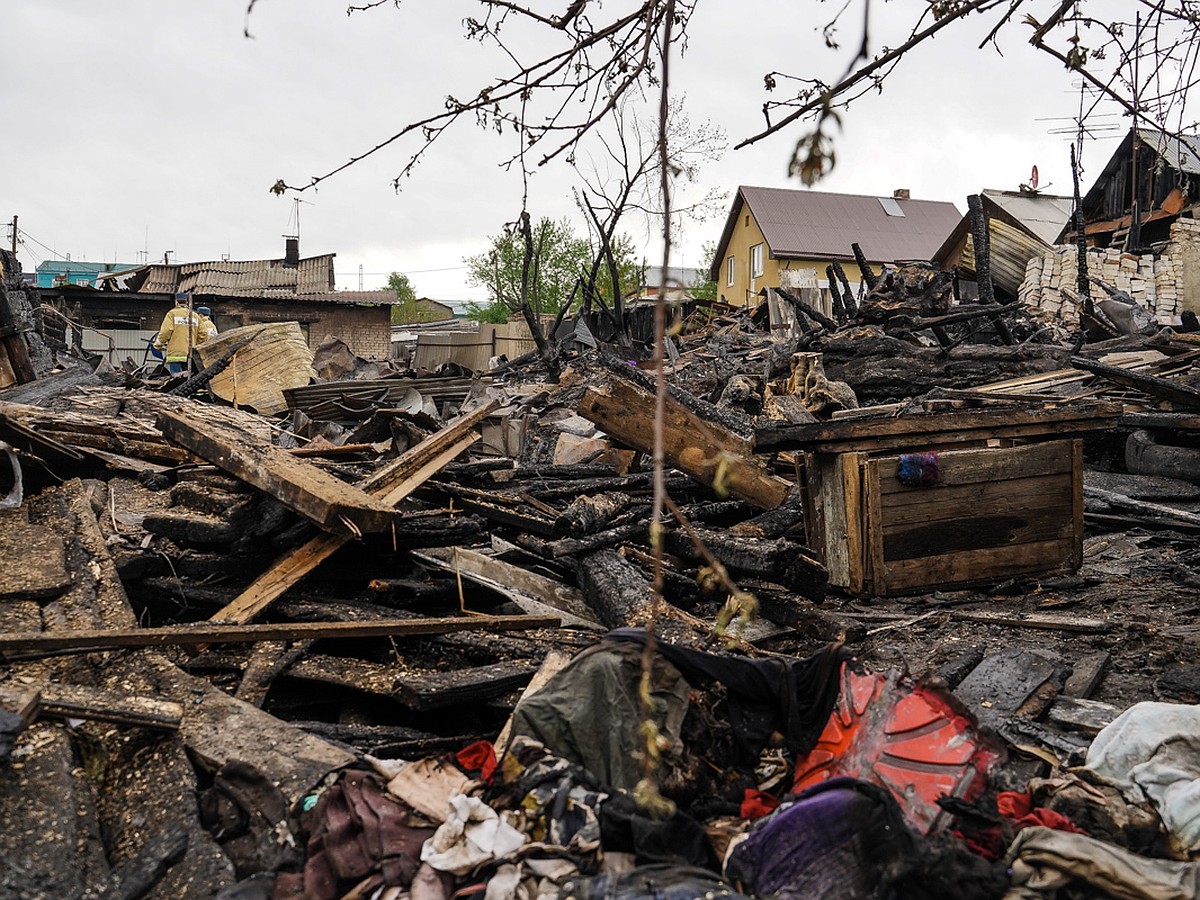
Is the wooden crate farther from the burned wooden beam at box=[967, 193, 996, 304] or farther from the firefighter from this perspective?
the firefighter

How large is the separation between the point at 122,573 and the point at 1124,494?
7472 mm

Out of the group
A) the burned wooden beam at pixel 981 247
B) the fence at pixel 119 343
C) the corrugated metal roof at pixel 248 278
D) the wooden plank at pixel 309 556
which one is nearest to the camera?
the wooden plank at pixel 309 556

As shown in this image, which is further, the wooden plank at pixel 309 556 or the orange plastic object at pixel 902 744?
the wooden plank at pixel 309 556

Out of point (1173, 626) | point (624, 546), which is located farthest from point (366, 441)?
point (1173, 626)

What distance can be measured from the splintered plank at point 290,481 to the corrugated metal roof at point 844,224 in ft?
106

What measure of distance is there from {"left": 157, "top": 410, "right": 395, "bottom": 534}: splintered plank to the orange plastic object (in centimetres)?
241

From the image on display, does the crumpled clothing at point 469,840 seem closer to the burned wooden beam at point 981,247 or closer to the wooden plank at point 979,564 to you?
the wooden plank at point 979,564

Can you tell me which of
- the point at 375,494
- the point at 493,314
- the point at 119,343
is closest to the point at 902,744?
the point at 375,494

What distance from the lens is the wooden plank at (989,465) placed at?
4.85 meters

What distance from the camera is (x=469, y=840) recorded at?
7.69ft

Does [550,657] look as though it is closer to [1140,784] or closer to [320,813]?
[320,813]

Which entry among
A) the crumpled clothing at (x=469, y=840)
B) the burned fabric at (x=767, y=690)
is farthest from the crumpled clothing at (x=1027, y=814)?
the crumpled clothing at (x=469, y=840)

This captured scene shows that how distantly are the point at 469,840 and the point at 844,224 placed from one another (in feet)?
126

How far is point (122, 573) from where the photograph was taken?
4.28 m
